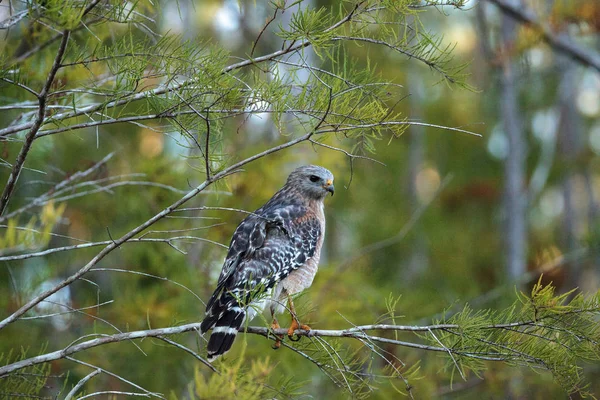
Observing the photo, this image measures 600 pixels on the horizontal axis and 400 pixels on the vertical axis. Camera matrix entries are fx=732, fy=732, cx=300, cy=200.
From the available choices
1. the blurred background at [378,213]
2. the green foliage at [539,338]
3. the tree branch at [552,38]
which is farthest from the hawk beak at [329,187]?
the green foliage at [539,338]

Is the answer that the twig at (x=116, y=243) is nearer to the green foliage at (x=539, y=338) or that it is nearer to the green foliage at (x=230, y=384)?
the green foliage at (x=230, y=384)

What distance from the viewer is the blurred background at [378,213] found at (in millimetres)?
6359

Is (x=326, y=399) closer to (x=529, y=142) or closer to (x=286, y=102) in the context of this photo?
(x=286, y=102)

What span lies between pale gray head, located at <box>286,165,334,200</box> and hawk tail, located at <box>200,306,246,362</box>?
1781 mm

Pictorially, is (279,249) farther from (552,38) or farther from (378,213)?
(378,213)

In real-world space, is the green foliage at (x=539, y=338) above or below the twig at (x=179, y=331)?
below

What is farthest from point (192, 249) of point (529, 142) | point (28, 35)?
point (529, 142)

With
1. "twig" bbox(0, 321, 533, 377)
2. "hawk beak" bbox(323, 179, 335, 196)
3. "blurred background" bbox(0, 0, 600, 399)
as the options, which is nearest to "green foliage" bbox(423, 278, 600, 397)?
"twig" bbox(0, 321, 533, 377)

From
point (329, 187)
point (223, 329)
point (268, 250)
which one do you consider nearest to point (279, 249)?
point (268, 250)

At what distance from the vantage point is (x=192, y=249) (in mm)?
7781

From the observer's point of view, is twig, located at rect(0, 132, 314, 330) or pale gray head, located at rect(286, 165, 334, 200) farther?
pale gray head, located at rect(286, 165, 334, 200)

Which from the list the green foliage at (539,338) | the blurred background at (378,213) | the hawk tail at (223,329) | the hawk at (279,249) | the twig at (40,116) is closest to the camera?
the twig at (40,116)

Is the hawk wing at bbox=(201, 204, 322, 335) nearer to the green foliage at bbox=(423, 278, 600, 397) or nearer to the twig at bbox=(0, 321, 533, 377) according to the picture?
the twig at bbox=(0, 321, 533, 377)

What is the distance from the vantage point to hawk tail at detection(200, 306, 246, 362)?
3848mm
